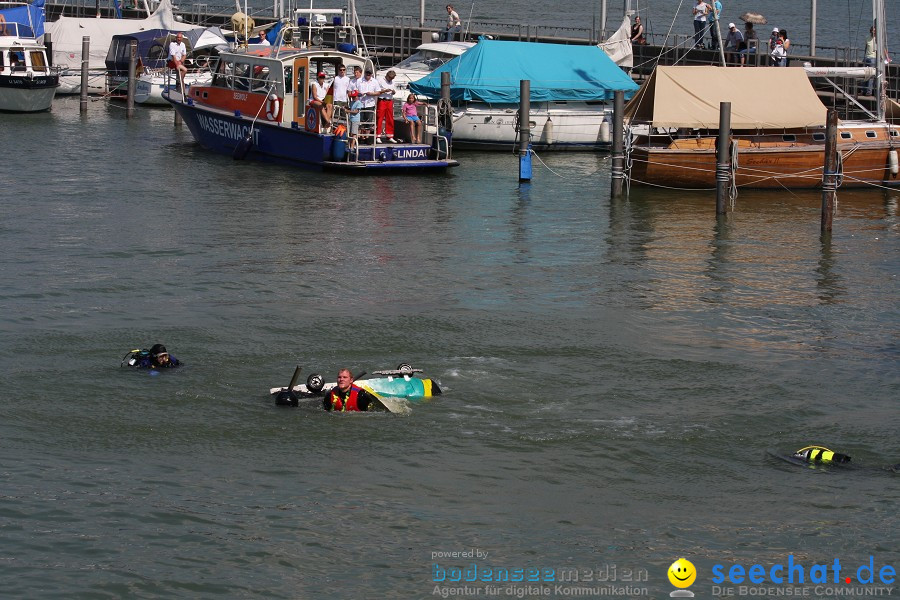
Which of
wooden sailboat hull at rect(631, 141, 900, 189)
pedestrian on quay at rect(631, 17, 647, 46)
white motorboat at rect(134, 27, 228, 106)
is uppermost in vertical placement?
pedestrian on quay at rect(631, 17, 647, 46)

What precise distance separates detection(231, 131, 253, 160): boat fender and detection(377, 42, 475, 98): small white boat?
26.8 feet

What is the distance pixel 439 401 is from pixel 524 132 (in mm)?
15379

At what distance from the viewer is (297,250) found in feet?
74.2

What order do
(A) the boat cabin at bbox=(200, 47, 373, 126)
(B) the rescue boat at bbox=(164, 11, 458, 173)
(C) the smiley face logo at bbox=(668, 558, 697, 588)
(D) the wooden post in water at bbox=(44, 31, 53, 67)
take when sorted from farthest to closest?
(D) the wooden post in water at bbox=(44, 31, 53, 67) → (A) the boat cabin at bbox=(200, 47, 373, 126) → (B) the rescue boat at bbox=(164, 11, 458, 173) → (C) the smiley face logo at bbox=(668, 558, 697, 588)

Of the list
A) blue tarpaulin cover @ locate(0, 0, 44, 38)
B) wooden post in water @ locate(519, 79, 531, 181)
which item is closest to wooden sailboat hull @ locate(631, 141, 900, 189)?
wooden post in water @ locate(519, 79, 531, 181)

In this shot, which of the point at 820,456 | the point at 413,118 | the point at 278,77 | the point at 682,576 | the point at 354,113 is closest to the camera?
the point at 682,576

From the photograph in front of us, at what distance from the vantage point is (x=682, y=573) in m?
11.0

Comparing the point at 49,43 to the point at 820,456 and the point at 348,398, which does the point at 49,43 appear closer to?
the point at 348,398

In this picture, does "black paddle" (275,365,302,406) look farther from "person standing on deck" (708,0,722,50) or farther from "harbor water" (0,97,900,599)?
"person standing on deck" (708,0,722,50)

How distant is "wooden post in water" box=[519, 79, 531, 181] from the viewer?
29297mm

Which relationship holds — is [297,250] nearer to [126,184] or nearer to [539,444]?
[126,184]

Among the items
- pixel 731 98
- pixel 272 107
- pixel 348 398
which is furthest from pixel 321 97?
pixel 348 398

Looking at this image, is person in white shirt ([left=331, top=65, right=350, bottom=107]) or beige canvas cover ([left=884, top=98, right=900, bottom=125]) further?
beige canvas cover ([left=884, top=98, right=900, bottom=125])

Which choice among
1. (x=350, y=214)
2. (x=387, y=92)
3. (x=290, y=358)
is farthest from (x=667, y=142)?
(x=290, y=358)
